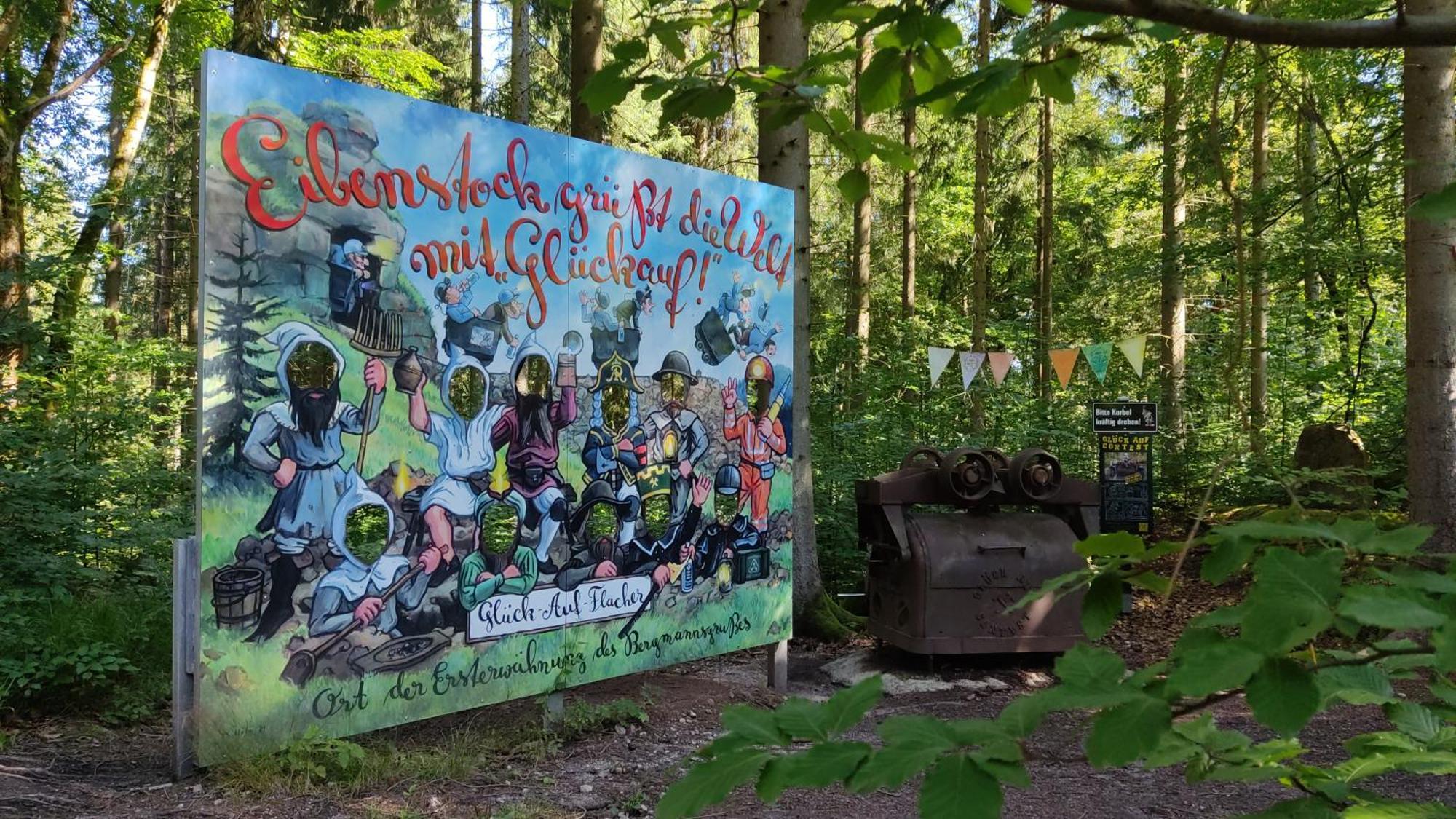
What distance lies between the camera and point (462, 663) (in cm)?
475

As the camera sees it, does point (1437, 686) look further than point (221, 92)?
No

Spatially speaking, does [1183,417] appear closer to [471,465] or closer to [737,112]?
[737,112]

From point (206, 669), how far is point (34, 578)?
3.09 m

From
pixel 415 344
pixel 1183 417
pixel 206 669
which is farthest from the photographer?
pixel 1183 417

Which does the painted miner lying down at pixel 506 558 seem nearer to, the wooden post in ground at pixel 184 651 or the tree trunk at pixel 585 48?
the wooden post in ground at pixel 184 651

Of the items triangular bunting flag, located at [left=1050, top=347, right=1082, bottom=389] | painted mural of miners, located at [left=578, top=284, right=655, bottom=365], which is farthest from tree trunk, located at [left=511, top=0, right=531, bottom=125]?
triangular bunting flag, located at [left=1050, top=347, right=1082, bottom=389]

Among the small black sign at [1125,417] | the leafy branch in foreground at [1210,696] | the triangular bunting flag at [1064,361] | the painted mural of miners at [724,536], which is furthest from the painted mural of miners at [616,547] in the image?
the triangular bunting flag at [1064,361]

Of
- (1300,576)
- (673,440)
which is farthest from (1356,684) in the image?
(673,440)

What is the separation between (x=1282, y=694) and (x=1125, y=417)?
9.91m

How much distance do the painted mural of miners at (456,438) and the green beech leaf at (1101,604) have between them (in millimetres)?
3798

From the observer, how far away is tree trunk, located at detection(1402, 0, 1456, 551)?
646 cm

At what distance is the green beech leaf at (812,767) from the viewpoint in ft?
3.21

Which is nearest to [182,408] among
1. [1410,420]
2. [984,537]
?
[984,537]

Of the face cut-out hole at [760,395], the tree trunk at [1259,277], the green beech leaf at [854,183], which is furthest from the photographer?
the tree trunk at [1259,277]
